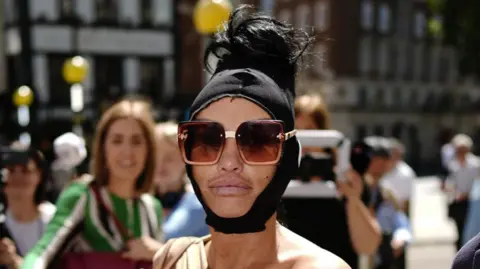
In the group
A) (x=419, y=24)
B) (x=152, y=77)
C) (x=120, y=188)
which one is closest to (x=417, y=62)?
(x=419, y=24)

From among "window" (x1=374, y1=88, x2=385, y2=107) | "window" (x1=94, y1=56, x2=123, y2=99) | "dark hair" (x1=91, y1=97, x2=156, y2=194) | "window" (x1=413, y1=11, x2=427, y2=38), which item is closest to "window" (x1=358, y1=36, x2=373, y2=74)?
"window" (x1=374, y1=88, x2=385, y2=107)

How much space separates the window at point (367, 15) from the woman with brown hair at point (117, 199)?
100 feet


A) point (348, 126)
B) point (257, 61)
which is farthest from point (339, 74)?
point (257, 61)

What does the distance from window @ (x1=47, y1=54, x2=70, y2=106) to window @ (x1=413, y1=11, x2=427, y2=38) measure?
895 inches

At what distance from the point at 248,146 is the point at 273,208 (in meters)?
0.19

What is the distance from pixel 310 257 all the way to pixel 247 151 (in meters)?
0.31

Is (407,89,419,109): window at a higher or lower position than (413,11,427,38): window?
lower

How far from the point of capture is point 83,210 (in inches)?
95.2

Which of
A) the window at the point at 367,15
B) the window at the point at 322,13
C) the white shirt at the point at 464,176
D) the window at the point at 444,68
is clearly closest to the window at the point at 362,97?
the window at the point at 367,15

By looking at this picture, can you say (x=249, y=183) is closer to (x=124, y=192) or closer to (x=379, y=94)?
(x=124, y=192)

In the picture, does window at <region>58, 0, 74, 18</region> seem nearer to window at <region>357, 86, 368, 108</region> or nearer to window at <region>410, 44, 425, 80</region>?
window at <region>357, 86, 368, 108</region>

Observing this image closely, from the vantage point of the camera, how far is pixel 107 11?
803 inches

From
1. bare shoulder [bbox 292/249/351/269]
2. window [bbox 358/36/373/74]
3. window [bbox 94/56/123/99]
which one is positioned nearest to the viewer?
bare shoulder [bbox 292/249/351/269]

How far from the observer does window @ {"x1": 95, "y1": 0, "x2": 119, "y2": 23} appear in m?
20.2
